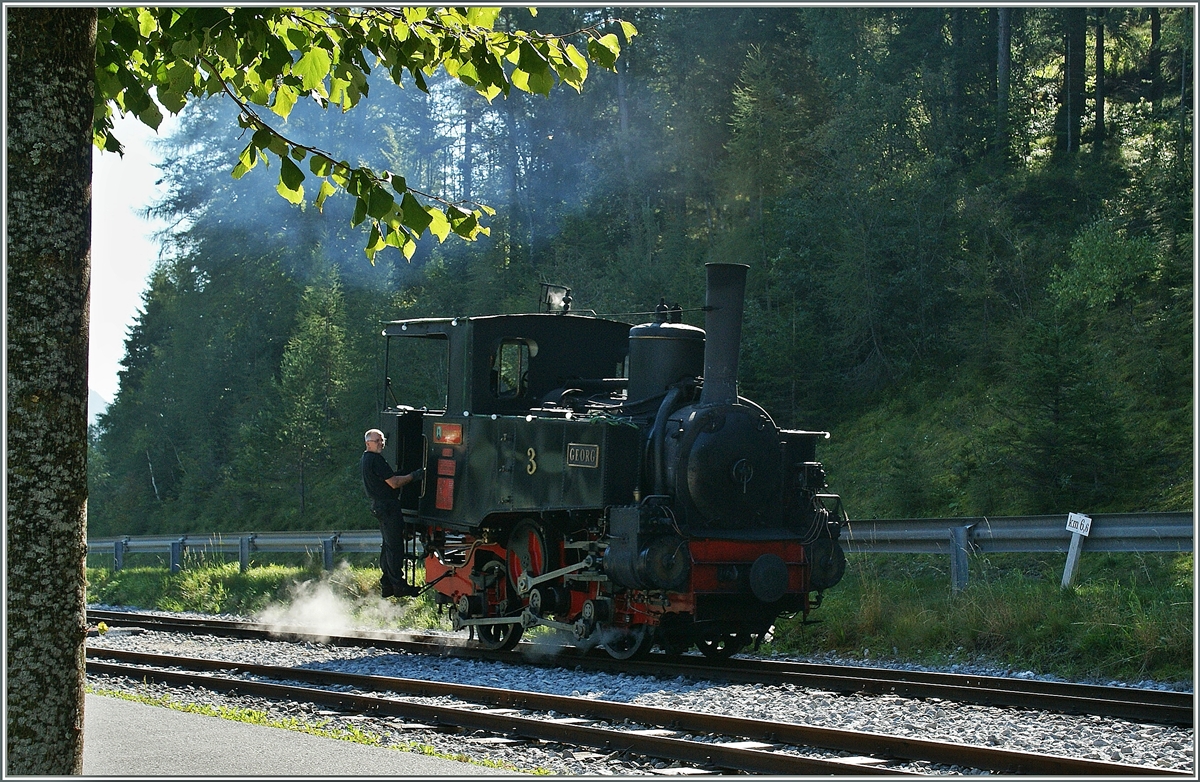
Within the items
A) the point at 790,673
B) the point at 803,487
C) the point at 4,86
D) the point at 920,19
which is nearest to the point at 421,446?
the point at 803,487

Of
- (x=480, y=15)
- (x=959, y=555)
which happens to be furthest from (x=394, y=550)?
(x=480, y=15)

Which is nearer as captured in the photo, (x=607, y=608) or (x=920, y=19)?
(x=607, y=608)

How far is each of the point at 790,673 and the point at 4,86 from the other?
6.82 meters

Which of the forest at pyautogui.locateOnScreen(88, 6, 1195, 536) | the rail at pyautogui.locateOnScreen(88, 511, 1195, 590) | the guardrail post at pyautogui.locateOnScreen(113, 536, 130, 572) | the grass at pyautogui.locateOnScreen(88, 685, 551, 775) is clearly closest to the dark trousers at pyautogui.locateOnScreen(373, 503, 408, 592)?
the grass at pyautogui.locateOnScreen(88, 685, 551, 775)

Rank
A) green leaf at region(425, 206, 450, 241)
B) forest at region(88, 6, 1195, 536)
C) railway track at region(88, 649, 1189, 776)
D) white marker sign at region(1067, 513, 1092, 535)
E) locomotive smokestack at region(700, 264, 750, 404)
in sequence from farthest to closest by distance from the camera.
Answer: forest at region(88, 6, 1195, 536) < white marker sign at region(1067, 513, 1092, 535) < locomotive smokestack at region(700, 264, 750, 404) < railway track at region(88, 649, 1189, 776) < green leaf at region(425, 206, 450, 241)

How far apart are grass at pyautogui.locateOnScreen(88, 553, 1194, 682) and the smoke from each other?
26 millimetres

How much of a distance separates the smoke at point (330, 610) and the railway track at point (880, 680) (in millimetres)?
1849

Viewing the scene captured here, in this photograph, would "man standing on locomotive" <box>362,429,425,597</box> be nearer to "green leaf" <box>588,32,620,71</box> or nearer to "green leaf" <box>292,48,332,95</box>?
"green leaf" <box>292,48,332,95</box>

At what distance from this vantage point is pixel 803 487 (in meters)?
10.3

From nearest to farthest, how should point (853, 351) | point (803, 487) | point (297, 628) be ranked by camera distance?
point (803, 487)
point (297, 628)
point (853, 351)

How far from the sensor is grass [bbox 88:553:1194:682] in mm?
8992

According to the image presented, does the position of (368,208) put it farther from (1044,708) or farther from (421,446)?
(421,446)

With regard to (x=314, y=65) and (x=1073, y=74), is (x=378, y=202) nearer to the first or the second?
(x=314, y=65)

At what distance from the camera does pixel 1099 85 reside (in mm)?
28406
